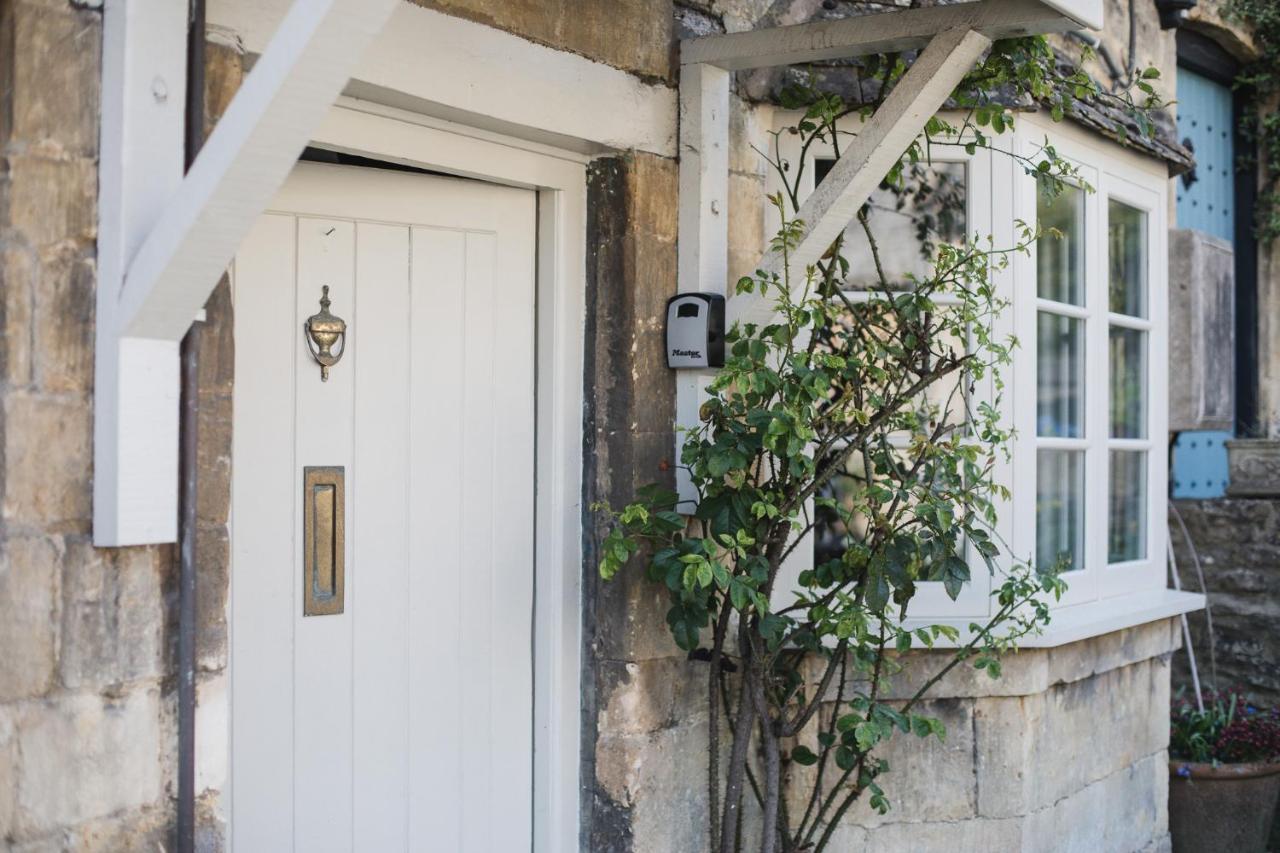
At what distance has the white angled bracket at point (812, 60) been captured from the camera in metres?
3.47

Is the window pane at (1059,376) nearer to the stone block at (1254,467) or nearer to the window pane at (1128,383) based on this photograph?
the window pane at (1128,383)

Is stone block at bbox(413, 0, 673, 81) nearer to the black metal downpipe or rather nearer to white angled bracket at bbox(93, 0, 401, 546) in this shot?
the black metal downpipe

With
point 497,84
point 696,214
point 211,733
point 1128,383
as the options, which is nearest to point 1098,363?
point 1128,383

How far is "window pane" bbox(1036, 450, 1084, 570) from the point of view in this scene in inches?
178

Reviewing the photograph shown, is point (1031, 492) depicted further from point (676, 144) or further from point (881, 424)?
point (676, 144)

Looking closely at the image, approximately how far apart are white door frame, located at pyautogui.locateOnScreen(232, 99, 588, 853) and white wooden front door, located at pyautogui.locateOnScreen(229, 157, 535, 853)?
39mm

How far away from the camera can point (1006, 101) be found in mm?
4250

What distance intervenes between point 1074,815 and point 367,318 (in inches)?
115

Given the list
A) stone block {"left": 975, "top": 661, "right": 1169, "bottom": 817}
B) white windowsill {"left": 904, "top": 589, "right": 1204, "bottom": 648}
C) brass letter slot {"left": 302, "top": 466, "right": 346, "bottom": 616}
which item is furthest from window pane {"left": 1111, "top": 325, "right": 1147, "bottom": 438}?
brass letter slot {"left": 302, "top": 466, "right": 346, "bottom": 616}

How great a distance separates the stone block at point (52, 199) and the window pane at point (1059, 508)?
3.06 m

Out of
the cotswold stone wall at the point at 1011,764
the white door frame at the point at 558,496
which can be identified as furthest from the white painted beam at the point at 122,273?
the cotswold stone wall at the point at 1011,764

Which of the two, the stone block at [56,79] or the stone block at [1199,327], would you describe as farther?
the stone block at [1199,327]

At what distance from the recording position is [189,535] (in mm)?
2619

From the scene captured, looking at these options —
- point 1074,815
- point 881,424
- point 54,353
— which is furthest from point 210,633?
point 1074,815
